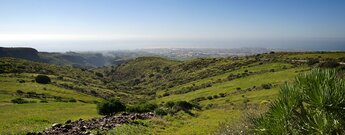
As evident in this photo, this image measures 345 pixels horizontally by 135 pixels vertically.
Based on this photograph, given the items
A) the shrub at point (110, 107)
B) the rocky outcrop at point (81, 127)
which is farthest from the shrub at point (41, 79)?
the rocky outcrop at point (81, 127)

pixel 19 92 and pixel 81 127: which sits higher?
pixel 81 127

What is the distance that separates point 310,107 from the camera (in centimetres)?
870

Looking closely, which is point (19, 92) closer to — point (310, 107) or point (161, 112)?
point (161, 112)

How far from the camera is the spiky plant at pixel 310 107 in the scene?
25.8ft

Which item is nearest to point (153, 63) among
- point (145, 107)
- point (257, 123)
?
point (145, 107)

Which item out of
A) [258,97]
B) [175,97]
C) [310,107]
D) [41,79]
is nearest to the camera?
[310,107]

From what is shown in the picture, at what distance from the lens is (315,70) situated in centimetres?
853

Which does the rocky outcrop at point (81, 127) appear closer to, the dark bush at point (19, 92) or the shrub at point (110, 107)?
the shrub at point (110, 107)

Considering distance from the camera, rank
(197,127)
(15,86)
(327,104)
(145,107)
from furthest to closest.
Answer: (15,86) < (145,107) < (197,127) < (327,104)

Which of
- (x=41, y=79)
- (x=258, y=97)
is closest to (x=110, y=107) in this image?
(x=258, y=97)

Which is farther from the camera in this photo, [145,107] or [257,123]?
[145,107]

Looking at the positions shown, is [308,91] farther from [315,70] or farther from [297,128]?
[297,128]

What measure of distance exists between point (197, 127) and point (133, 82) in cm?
12153

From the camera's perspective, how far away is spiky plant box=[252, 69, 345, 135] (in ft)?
25.8
